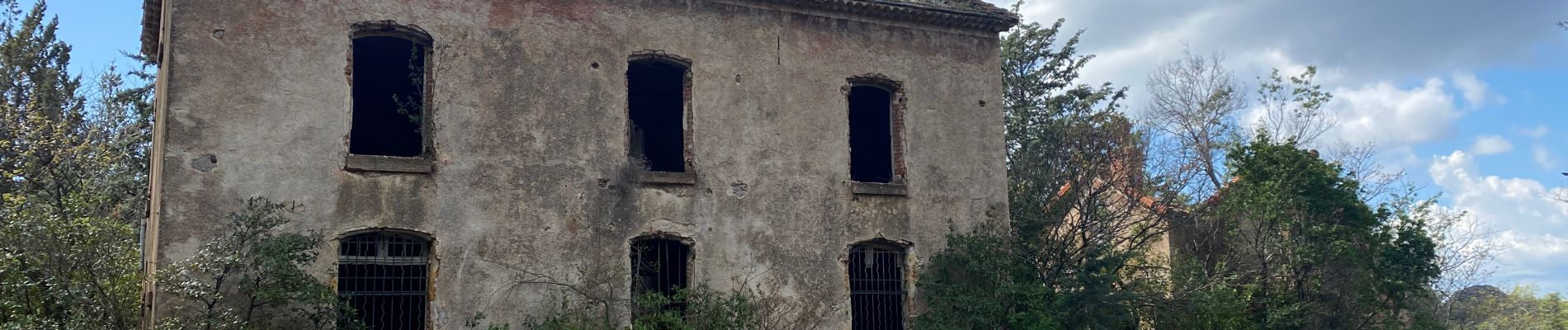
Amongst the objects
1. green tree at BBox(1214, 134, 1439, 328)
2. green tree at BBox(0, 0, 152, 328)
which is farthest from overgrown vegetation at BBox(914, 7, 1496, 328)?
green tree at BBox(0, 0, 152, 328)

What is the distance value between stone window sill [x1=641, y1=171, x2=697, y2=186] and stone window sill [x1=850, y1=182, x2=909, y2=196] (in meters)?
2.05

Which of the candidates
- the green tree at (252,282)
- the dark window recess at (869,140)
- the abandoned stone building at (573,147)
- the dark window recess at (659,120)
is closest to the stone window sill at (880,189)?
the abandoned stone building at (573,147)

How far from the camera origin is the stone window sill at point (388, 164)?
33.9 ft

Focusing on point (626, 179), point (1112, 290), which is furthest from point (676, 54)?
point (1112, 290)

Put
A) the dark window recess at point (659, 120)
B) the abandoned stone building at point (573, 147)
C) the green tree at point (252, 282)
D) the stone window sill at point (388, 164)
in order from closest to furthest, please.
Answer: the green tree at point (252, 282)
the abandoned stone building at point (573, 147)
the stone window sill at point (388, 164)
the dark window recess at point (659, 120)

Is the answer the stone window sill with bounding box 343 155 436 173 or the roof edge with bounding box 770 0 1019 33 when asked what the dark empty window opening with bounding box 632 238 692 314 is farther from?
the roof edge with bounding box 770 0 1019 33

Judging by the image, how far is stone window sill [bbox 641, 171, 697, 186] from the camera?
456 inches

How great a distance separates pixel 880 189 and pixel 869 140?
7.99 ft

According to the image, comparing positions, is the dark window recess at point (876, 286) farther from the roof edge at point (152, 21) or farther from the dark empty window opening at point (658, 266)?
the roof edge at point (152, 21)

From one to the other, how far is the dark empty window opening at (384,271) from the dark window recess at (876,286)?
15.9 ft

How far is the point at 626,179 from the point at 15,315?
229 inches

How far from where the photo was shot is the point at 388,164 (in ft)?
34.3

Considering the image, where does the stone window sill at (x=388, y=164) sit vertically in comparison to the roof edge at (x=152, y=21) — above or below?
below

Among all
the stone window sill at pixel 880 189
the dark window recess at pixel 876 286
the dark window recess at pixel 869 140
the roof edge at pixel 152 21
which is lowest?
the dark window recess at pixel 876 286
